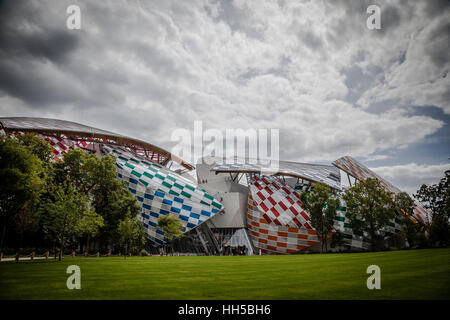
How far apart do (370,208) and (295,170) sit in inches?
597

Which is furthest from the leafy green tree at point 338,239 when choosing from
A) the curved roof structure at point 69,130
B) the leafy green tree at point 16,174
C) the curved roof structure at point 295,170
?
the leafy green tree at point 16,174

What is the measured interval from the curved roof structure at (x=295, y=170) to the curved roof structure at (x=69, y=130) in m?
14.3

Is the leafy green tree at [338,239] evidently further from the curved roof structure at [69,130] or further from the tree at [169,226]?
the curved roof structure at [69,130]

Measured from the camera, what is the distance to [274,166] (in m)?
52.3

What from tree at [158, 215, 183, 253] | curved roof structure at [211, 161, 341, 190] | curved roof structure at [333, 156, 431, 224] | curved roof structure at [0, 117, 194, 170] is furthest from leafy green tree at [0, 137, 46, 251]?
curved roof structure at [333, 156, 431, 224]

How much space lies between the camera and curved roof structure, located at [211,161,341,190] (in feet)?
159

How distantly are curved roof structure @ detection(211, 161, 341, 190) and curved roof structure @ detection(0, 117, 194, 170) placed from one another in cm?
1432

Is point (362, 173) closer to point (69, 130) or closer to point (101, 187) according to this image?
point (101, 187)

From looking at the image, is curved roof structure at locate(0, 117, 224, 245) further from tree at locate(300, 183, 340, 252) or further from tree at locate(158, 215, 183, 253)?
tree at locate(300, 183, 340, 252)

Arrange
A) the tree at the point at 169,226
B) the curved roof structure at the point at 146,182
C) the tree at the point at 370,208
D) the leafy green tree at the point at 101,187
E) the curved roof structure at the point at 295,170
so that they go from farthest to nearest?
1. the curved roof structure at the point at 295,170
2. the curved roof structure at the point at 146,182
3. the tree at the point at 370,208
4. the tree at the point at 169,226
5. the leafy green tree at the point at 101,187

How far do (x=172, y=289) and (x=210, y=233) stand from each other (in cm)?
3932

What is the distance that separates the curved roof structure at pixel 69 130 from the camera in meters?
40.1

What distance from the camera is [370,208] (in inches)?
1539
